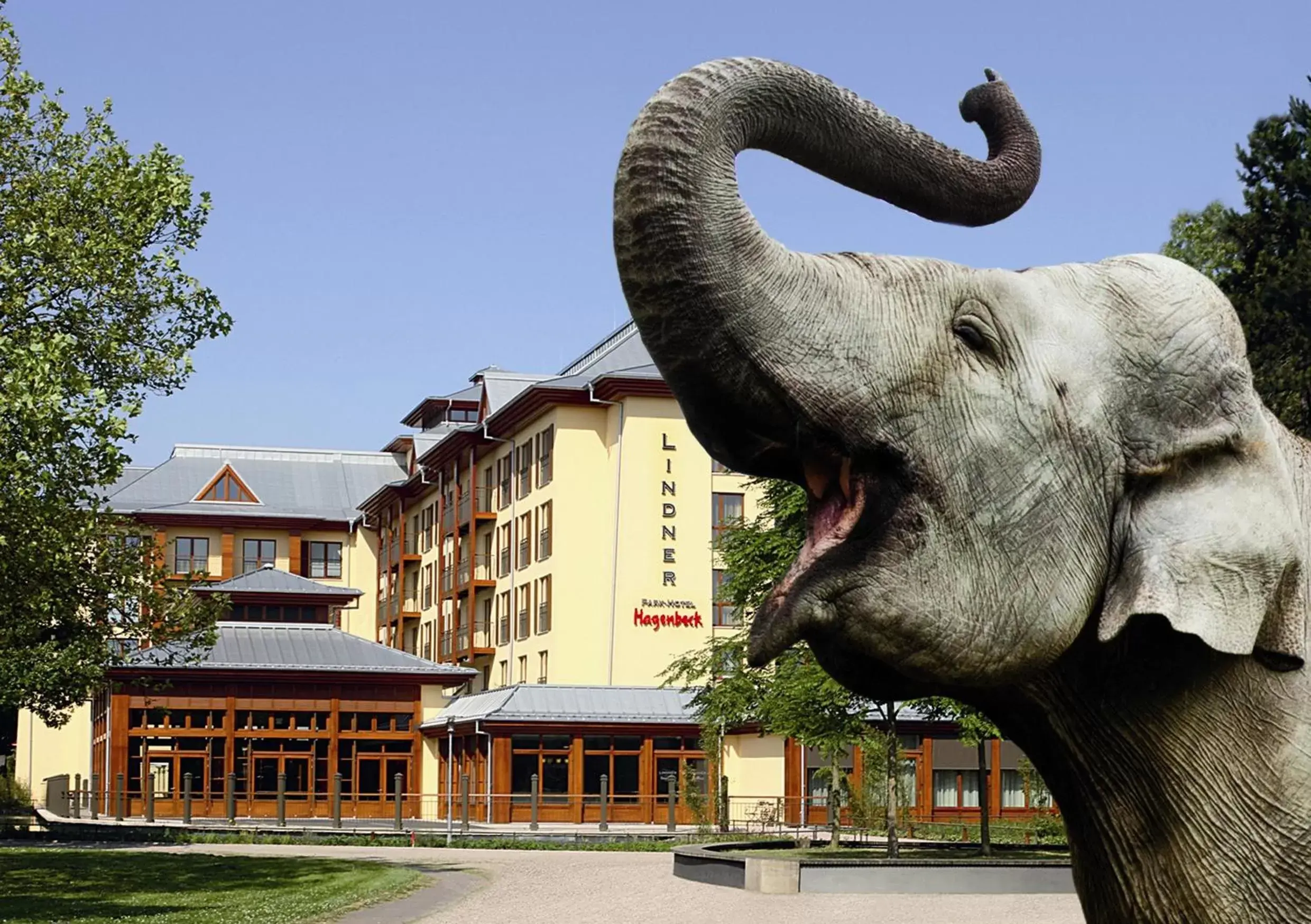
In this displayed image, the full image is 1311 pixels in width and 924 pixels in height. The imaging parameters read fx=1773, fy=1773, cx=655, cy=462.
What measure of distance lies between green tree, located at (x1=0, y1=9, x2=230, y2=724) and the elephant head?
16561 mm

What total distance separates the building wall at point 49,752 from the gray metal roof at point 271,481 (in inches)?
400

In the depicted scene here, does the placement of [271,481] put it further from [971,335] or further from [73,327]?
[971,335]

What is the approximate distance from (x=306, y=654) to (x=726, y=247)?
167 ft

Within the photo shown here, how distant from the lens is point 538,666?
180ft

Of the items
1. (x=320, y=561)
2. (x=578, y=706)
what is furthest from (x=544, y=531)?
(x=320, y=561)

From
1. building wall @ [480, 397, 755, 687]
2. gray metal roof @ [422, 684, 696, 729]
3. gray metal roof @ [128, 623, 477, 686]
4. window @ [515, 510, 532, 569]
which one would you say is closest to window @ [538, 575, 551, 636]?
building wall @ [480, 397, 755, 687]

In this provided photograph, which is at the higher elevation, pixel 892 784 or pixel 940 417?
pixel 940 417

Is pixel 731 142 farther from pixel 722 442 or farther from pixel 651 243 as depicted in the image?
pixel 722 442

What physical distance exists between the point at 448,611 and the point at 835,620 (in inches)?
2553

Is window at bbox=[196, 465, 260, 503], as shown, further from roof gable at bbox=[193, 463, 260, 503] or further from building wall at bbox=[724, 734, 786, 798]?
building wall at bbox=[724, 734, 786, 798]

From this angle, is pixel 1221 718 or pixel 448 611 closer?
pixel 1221 718

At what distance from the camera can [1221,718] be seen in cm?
189

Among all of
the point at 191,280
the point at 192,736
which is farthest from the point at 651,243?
the point at 192,736

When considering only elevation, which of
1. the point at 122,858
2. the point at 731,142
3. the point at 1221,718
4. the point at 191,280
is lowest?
the point at 122,858
